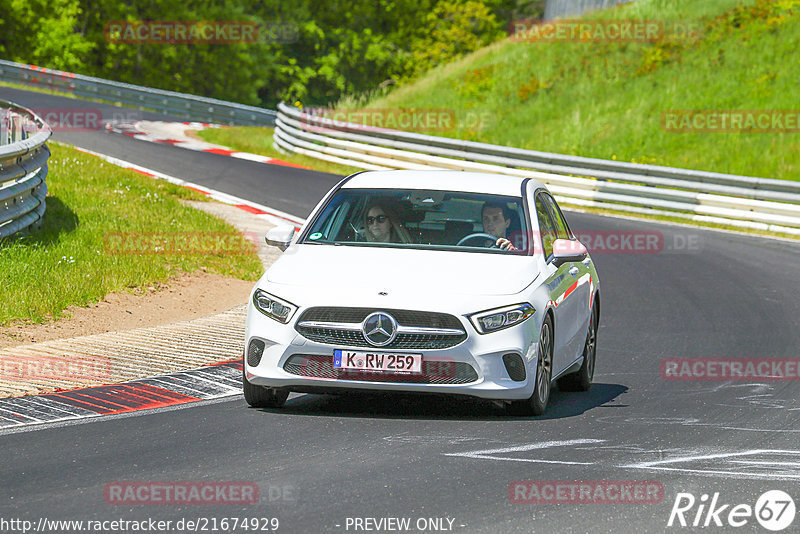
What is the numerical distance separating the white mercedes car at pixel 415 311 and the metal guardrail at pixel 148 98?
112 ft

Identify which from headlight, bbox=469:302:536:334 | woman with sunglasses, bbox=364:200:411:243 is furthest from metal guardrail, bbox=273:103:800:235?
headlight, bbox=469:302:536:334

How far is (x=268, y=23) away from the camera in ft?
213

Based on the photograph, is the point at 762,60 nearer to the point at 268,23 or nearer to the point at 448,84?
the point at 448,84

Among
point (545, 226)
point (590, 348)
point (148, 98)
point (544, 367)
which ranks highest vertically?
point (545, 226)

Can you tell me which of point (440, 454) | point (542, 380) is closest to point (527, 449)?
point (440, 454)

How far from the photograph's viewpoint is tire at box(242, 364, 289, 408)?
8305 mm

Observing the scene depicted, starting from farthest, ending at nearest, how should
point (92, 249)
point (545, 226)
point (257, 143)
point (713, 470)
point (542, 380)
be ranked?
point (257, 143) → point (92, 249) → point (545, 226) → point (542, 380) → point (713, 470)

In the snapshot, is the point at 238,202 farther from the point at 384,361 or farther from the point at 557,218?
the point at 384,361

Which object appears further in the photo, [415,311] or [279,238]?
[279,238]

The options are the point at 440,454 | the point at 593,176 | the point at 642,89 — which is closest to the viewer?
the point at 440,454

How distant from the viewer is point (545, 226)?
9.48 meters

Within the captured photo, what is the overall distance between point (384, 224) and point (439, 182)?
1.81ft

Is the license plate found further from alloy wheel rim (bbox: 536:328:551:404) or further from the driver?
the driver

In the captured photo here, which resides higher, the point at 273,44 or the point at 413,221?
the point at 413,221
